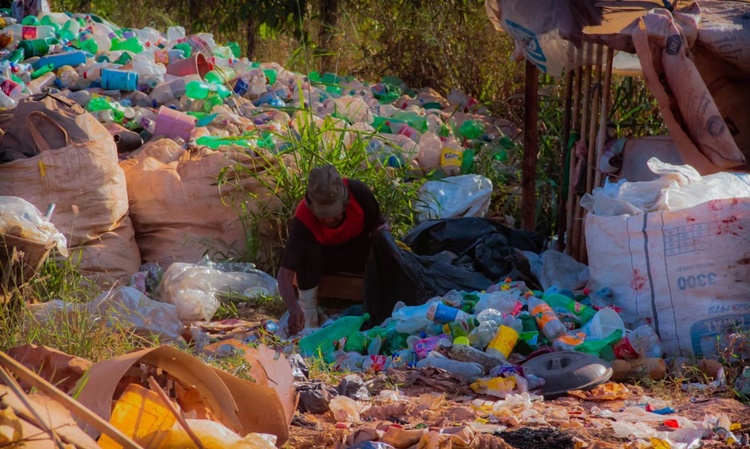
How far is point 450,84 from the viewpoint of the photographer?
9.38 m

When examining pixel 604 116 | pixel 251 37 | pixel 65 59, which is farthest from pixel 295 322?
pixel 251 37

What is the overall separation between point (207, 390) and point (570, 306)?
2.54m

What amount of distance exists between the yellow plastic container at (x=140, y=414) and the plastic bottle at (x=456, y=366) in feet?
5.97

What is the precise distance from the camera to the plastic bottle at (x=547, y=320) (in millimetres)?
4520

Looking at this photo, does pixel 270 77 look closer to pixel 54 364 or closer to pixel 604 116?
pixel 604 116

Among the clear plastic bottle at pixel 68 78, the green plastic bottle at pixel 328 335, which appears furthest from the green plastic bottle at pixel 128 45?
the green plastic bottle at pixel 328 335

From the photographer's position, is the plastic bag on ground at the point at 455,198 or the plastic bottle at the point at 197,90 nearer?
the plastic bag on ground at the point at 455,198

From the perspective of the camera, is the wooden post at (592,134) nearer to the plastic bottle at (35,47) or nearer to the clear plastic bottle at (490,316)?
the clear plastic bottle at (490,316)

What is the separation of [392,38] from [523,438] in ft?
22.8

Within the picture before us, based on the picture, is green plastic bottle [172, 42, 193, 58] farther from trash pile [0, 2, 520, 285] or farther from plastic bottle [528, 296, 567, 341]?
plastic bottle [528, 296, 567, 341]

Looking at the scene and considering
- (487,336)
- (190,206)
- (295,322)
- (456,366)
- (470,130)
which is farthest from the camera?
(470,130)

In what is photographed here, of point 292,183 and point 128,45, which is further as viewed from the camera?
point 128,45

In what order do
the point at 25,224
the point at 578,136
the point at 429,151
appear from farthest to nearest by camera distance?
the point at 429,151 < the point at 578,136 < the point at 25,224

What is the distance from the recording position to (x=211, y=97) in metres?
7.44
